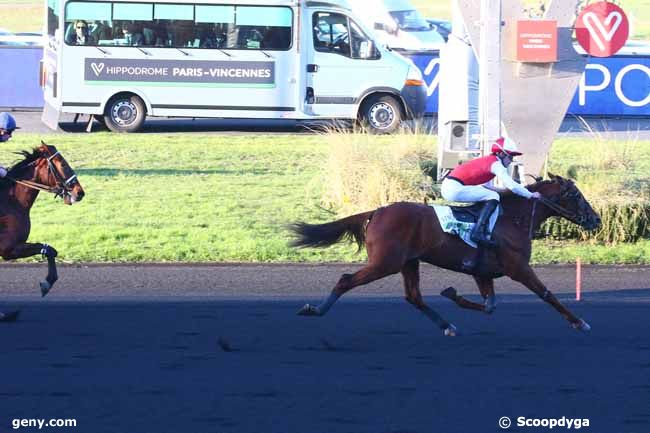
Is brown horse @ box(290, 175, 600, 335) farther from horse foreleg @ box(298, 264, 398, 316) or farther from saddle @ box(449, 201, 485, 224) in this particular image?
saddle @ box(449, 201, 485, 224)

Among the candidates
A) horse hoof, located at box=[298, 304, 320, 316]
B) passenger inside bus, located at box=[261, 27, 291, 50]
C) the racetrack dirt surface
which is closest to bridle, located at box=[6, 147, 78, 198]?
the racetrack dirt surface

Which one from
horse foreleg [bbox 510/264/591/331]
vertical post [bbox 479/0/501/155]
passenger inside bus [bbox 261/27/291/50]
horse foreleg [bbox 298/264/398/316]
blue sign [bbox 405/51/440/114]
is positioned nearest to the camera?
horse foreleg [bbox 298/264/398/316]

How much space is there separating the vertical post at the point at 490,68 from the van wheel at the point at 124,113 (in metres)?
11.1

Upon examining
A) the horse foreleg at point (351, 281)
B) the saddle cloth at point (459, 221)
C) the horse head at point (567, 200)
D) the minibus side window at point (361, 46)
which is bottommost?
the horse foreleg at point (351, 281)

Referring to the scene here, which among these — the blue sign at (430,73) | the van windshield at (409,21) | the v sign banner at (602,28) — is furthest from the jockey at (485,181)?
the van windshield at (409,21)

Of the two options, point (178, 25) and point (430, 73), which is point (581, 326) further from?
point (430, 73)

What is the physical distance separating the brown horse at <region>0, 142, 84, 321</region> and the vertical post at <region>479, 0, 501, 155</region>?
5.58 metres

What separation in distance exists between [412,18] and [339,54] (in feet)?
33.5

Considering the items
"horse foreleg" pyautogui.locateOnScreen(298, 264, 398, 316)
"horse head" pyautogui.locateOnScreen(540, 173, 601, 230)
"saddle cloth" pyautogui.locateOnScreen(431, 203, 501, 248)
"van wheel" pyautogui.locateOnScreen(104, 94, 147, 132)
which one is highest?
"van wheel" pyautogui.locateOnScreen(104, 94, 147, 132)

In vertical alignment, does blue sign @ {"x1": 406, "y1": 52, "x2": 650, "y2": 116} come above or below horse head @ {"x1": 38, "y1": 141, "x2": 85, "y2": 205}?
above

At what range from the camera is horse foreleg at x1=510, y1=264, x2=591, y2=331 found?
9867mm

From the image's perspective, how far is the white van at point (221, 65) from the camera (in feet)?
79.6

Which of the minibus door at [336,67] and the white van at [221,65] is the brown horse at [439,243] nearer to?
the white van at [221,65]

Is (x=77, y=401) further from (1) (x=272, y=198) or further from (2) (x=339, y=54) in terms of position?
(2) (x=339, y=54)
